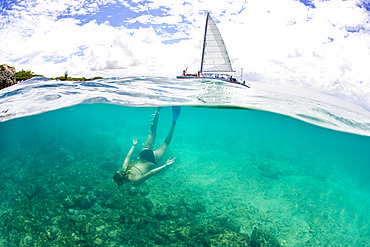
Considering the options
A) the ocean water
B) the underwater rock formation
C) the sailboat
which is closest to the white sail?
the sailboat

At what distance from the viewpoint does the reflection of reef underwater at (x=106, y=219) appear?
752 centimetres

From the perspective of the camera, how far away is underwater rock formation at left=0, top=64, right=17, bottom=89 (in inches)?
529

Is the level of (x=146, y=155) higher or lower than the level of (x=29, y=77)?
lower

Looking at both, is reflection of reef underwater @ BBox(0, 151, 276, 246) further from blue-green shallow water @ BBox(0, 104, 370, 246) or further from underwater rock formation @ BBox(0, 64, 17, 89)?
underwater rock formation @ BBox(0, 64, 17, 89)

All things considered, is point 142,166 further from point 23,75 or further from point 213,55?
point 213,55

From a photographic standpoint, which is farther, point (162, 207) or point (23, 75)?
point (23, 75)

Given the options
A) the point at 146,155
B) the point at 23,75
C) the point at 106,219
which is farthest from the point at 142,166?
the point at 23,75

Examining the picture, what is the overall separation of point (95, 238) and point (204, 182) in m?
8.35

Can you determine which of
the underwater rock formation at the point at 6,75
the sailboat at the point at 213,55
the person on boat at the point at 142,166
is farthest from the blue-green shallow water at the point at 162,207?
the sailboat at the point at 213,55


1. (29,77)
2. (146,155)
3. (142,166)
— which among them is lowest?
(142,166)

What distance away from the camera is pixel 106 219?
8609 mm

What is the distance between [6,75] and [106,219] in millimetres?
12592

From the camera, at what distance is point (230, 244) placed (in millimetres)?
7262

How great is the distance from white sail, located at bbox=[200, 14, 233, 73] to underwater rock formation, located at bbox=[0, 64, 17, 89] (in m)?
16.3
